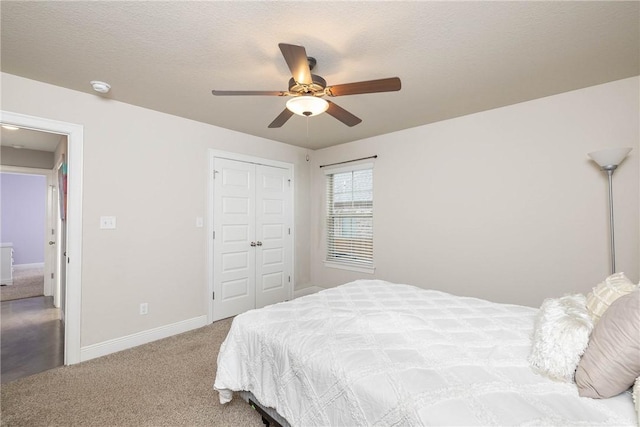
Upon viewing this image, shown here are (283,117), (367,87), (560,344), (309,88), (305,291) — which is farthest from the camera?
(305,291)

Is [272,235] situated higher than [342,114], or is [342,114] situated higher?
[342,114]

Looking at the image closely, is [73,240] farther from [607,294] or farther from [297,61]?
[607,294]

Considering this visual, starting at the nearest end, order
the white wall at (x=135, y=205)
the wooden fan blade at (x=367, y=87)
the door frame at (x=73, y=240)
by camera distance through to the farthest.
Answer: the wooden fan blade at (x=367, y=87) < the door frame at (x=73, y=240) < the white wall at (x=135, y=205)

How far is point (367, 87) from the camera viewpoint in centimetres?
180

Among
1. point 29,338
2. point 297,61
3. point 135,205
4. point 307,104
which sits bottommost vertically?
point 29,338

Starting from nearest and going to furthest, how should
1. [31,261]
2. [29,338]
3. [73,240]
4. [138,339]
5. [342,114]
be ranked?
1. [342,114]
2. [73,240]
3. [138,339]
4. [29,338]
5. [31,261]

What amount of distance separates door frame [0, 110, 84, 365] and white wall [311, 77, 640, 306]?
11.1ft

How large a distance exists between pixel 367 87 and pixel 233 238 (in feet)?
8.98

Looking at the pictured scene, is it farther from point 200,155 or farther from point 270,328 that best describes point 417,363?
point 200,155

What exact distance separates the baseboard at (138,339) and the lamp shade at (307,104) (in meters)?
2.77

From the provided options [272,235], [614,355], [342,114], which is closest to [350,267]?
[272,235]

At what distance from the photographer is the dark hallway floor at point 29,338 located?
250 cm

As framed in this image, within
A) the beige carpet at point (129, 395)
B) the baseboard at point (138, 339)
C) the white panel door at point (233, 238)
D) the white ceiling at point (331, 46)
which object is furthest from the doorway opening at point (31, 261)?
the white ceiling at point (331, 46)

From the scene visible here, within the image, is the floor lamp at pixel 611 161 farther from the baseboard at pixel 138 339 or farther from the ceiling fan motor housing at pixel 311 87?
the baseboard at pixel 138 339
